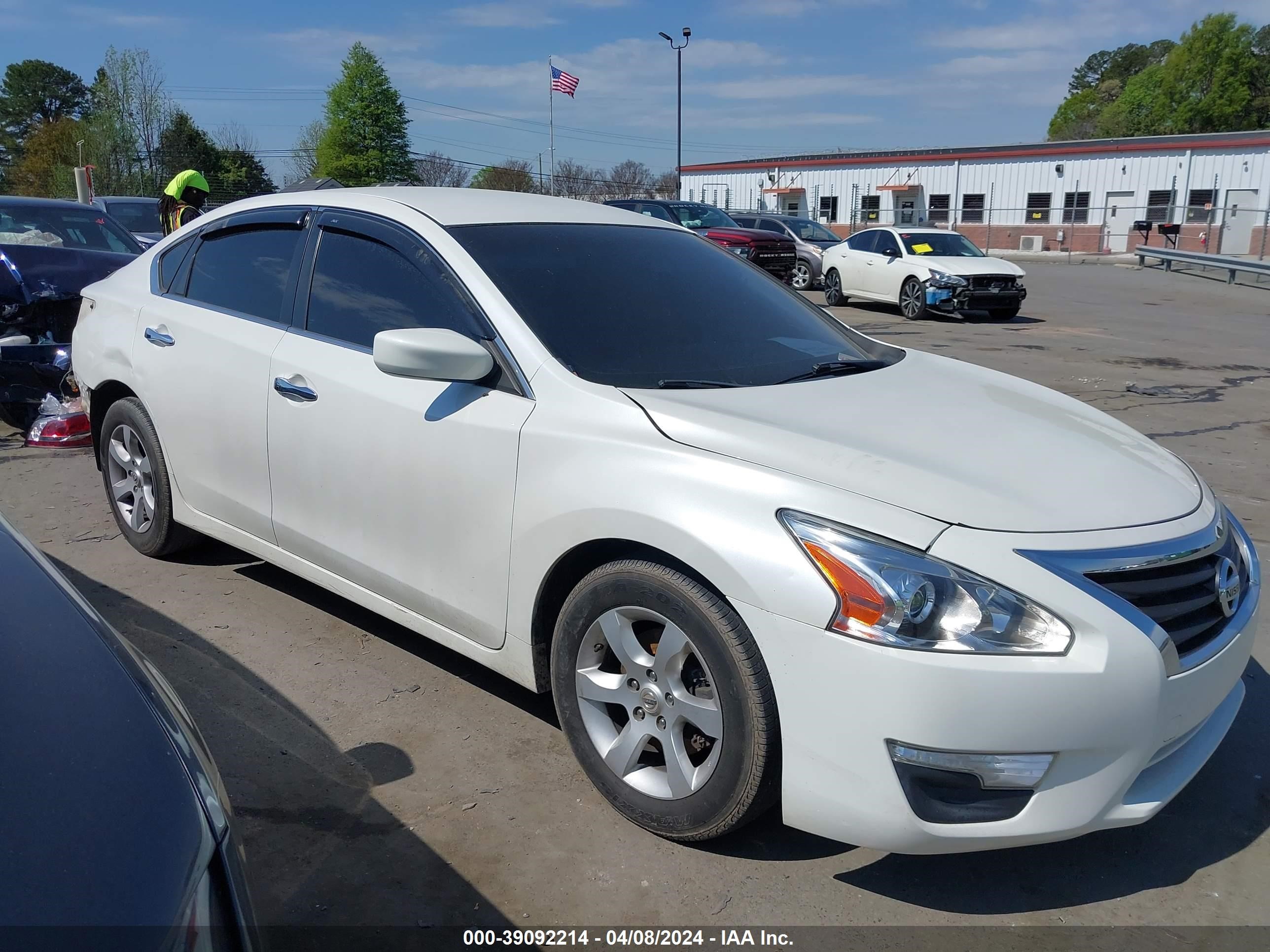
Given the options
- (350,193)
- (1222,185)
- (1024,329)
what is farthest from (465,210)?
(1222,185)

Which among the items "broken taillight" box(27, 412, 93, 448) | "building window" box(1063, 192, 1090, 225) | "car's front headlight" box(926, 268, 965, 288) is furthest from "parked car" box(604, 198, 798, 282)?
"building window" box(1063, 192, 1090, 225)

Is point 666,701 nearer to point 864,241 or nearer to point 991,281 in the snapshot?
point 991,281

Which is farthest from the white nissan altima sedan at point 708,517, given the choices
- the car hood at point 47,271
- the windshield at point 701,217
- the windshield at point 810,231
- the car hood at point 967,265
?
the windshield at point 810,231

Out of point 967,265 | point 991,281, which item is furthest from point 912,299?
point 991,281

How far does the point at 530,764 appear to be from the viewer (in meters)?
3.17

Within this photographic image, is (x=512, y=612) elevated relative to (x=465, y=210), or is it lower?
lower

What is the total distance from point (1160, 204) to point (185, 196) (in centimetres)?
4298

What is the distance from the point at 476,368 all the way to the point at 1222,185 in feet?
152

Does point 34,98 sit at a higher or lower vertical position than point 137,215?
higher

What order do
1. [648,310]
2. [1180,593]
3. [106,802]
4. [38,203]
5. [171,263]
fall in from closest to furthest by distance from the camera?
1. [106,802]
2. [1180,593]
3. [648,310]
4. [171,263]
5. [38,203]

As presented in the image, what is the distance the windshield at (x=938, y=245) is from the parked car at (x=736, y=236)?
2.92 metres

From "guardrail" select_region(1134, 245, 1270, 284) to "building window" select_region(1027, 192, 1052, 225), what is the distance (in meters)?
14.9

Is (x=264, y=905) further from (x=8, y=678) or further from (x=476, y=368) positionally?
(x=476, y=368)

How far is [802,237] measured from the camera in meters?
23.0
